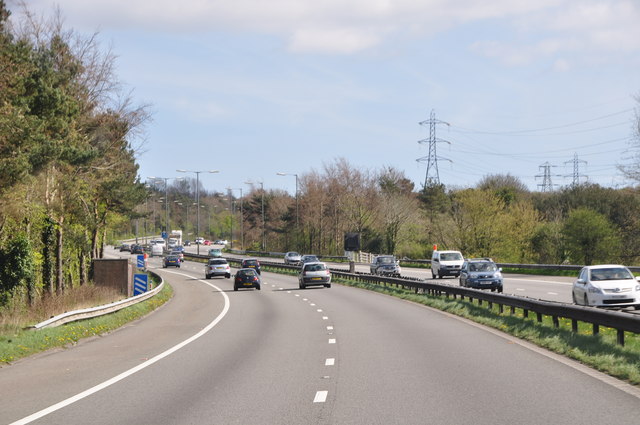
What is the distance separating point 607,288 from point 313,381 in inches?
598

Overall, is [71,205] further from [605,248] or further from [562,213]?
[562,213]

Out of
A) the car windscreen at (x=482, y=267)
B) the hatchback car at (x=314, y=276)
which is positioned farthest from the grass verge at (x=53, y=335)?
the hatchback car at (x=314, y=276)

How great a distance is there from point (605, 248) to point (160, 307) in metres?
38.4

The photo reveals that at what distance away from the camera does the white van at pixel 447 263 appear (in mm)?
52250

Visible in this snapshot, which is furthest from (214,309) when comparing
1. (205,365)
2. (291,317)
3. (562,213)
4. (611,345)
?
(562,213)

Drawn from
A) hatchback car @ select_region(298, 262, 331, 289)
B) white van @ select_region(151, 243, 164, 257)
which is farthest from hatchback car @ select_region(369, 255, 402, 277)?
white van @ select_region(151, 243, 164, 257)

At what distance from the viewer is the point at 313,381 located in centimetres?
1220

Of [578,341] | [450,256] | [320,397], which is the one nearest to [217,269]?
[450,256]

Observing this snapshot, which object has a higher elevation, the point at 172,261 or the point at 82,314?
the point at 82,314

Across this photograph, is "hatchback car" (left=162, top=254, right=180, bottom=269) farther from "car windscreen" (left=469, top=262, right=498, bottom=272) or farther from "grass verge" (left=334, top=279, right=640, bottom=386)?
"grass verge" (left=334, top=279, right=640, bottom=386)

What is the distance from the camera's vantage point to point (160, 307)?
116ft

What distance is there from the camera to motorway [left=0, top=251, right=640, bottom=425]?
9367 millimetres

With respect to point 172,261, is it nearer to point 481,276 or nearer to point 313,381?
point 481,276

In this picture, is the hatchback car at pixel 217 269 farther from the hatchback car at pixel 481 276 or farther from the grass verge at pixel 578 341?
the grass verge at pixel 578 341
